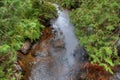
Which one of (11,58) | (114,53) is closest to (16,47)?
(11,58)

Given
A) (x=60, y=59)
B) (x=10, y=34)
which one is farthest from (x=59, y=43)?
(x=10, y=34)

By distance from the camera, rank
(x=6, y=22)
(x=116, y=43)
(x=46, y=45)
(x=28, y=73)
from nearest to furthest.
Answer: (x=6, y=22), (x=28, y=73), (x=116, y=43), (x=46, y=45)

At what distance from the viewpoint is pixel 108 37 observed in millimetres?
9602

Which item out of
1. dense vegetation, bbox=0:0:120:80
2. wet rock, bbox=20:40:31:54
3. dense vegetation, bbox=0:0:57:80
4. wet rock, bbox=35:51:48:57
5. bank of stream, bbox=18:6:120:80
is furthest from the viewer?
wet rock, bbox=35:51:48:57

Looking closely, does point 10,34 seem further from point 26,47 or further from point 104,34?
point 104,34

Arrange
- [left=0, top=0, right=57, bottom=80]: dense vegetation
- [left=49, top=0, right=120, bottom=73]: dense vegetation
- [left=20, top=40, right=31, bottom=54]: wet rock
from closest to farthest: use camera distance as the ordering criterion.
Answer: [left=0, top=0, right=57, bottom=80]: dense vegetation, [left=49, top=0, right=120, bottom=73]: dense vegetation, [left=20, top=40, right=31, bottom=54]: wet rock

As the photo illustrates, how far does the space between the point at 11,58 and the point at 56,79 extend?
7.09ft

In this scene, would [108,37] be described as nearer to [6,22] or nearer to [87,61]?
[87,61]

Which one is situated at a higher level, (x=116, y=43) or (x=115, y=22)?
(x=115, y=22)

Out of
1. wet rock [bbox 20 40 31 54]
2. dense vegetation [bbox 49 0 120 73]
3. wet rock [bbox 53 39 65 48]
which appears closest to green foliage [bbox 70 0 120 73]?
dense vegetation [bbox 49 0 120 73]

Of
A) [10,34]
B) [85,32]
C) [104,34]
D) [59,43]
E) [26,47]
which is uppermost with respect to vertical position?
[10,34]

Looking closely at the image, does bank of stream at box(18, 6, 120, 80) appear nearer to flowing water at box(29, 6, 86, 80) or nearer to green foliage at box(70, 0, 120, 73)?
flowing water at box(29, 6, 86, 80)

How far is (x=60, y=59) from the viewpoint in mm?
10117

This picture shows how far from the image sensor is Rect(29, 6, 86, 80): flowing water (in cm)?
898
